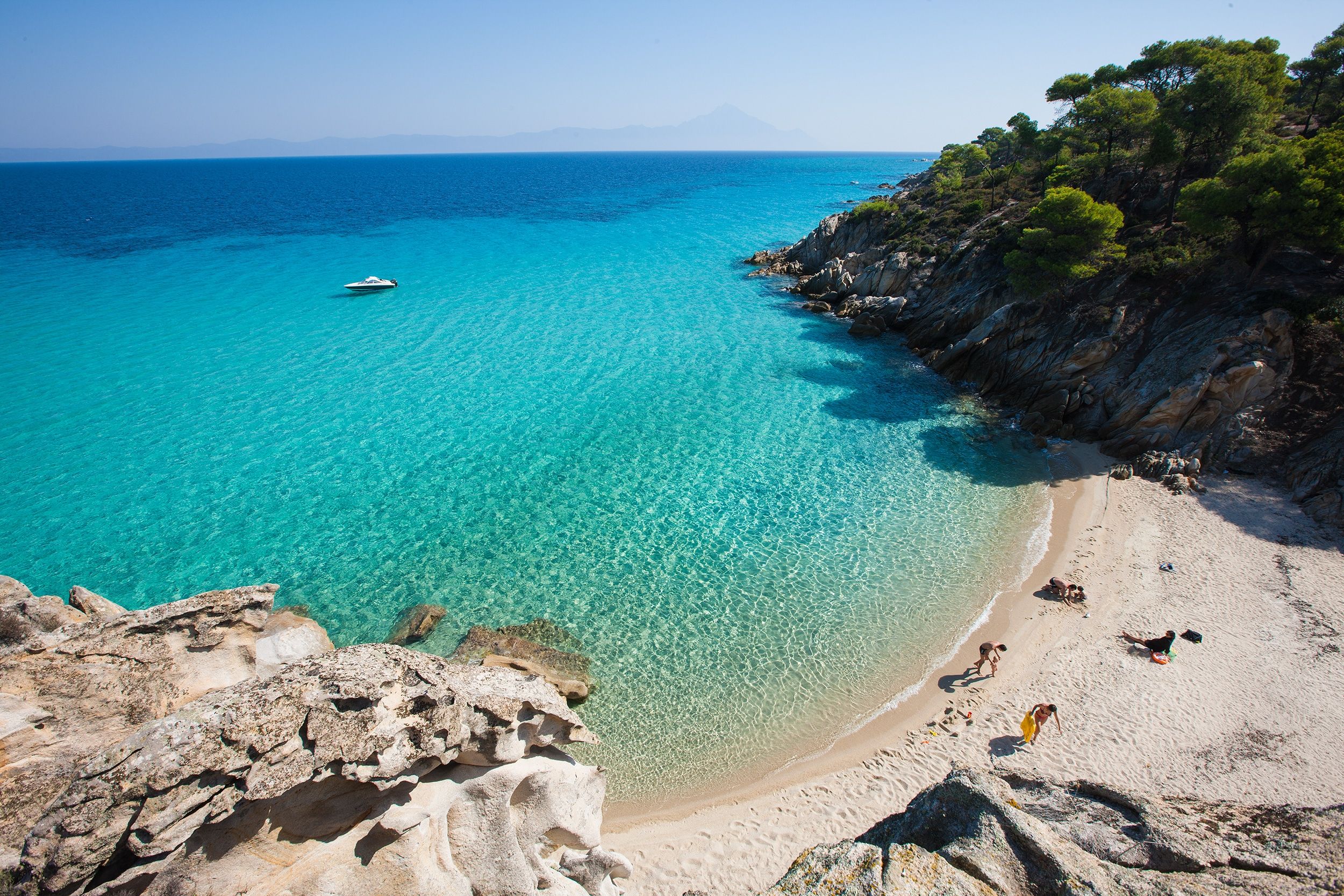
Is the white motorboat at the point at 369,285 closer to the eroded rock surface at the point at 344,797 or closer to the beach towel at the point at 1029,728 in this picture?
the eroded rock surface at the point at 344,797

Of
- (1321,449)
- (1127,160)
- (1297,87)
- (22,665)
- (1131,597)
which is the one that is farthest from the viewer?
(1297,87)

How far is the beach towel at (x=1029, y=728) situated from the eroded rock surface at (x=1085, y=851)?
21.7 feet

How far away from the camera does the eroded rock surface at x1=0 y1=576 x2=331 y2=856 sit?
8.82 m

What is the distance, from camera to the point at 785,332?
4544cm

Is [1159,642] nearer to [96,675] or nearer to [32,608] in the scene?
[96,675]

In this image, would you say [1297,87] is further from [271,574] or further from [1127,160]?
[271,574]

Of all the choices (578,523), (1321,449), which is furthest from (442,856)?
(1321,449)

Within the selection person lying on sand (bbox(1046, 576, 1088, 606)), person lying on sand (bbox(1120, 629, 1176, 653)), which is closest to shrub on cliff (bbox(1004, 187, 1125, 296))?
person lying on sand (bbox(1046, 576, 1088, 606))

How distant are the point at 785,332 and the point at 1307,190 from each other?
27.6 metres

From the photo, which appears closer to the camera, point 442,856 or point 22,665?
point 442,856

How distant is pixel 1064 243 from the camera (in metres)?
31.5

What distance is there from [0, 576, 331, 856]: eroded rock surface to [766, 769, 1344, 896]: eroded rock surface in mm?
10679

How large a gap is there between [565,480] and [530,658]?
10509mm

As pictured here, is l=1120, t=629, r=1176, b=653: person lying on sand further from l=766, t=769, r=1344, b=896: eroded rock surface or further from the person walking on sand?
l=766, t=769, r=1344, b=896: eroded rock surface
